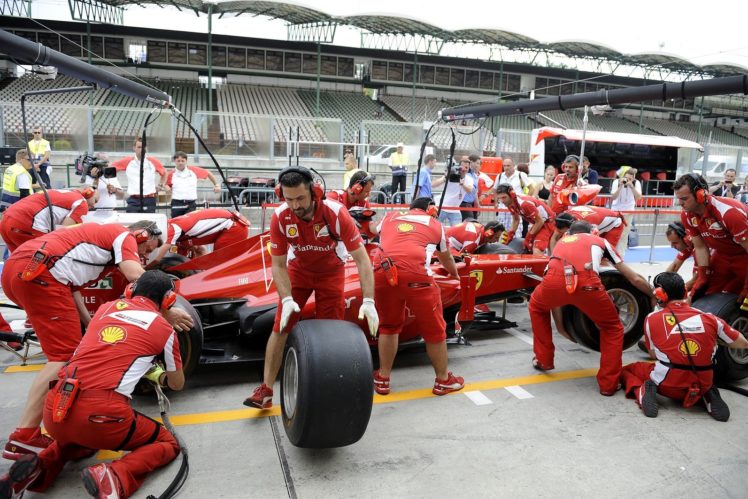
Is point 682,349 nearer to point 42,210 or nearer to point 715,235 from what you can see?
point 715,235

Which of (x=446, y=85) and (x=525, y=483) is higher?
(x=446, y=85)

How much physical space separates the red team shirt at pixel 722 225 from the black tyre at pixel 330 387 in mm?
3286

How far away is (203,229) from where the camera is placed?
224 inches

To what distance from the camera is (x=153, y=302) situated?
3.25m

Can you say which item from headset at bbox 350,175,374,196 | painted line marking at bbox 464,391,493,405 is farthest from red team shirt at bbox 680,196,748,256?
headset at bbox 350,175,374,196

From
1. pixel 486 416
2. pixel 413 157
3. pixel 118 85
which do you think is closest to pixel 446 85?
pixel 413 157

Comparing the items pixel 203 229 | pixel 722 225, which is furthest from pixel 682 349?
pixel 203 229

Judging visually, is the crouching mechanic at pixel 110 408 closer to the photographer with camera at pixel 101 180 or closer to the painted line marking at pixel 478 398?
the painted line marking at pixel 478 398

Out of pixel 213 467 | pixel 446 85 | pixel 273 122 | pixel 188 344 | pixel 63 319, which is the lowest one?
pixel 213 467

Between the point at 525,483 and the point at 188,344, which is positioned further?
the point at 188,344

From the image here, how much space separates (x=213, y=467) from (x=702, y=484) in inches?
108

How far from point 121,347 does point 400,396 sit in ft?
6.73

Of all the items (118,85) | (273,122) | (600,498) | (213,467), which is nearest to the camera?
(600,498)

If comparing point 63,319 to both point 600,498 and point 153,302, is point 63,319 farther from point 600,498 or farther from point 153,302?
point 600,498
